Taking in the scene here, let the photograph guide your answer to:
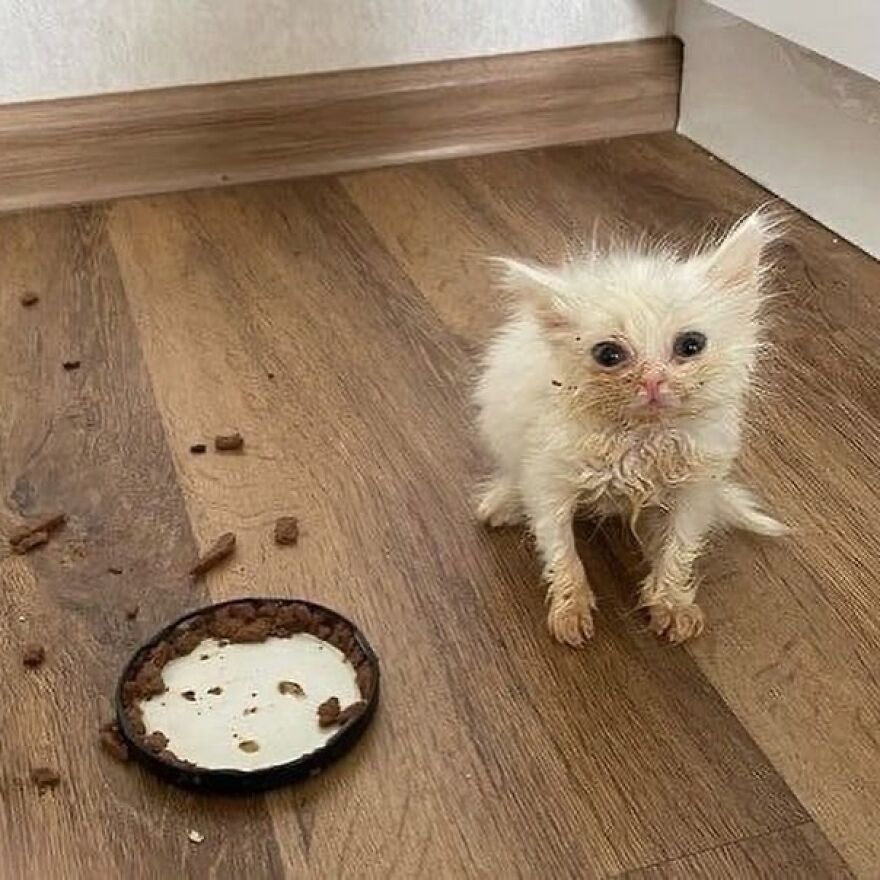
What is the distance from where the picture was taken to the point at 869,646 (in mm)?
1226

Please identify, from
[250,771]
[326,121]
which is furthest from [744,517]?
→ [326,121]

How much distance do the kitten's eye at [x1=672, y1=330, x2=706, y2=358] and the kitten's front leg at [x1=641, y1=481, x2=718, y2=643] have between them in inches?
5.3

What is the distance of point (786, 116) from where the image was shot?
2057 millimetres

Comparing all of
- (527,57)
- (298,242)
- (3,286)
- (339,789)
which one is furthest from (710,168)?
(339,789)

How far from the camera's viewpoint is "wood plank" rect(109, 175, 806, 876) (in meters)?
1.06

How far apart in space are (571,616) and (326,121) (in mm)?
1194

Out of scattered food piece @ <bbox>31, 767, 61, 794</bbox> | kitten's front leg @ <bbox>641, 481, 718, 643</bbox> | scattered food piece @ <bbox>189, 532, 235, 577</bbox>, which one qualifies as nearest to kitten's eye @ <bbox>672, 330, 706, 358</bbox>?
kitten's front leg @ <bbox>641, 481, 718, 643</bbox>

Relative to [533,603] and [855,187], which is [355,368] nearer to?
[533,603]

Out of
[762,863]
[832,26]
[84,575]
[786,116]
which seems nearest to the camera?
[762,863]

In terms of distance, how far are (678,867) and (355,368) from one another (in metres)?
0.82

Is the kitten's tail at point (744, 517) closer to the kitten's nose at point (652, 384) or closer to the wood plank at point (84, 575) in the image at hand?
the kitten's nose at point (652, 384)

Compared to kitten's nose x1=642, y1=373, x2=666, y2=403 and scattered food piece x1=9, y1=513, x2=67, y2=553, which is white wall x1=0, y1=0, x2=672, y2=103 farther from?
kitten's nose x1=642, y1=373, x2=666, y2=403

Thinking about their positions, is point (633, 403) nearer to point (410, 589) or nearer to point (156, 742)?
point (410, 589)

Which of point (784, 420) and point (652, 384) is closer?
point (652, 384)
